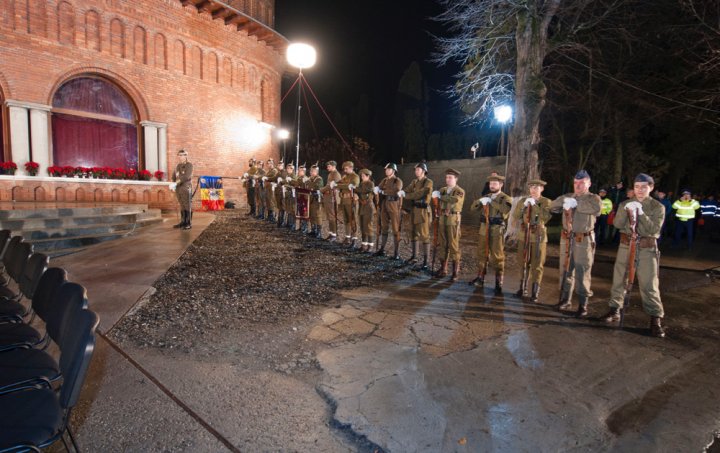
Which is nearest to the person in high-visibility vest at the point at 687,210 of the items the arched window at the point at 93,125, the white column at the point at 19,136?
the arched window at the point at 93,125

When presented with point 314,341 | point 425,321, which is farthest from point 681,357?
point 314,341

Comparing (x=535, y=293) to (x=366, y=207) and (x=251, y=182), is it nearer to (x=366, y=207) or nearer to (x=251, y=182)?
(x=366, y=207)

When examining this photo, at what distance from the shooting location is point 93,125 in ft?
50.1

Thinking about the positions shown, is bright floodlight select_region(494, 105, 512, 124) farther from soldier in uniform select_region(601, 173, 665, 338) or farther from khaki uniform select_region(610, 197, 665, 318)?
khaki uniform select_region(610, 197, 665, 318)

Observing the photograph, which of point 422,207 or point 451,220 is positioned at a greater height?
point 422,207

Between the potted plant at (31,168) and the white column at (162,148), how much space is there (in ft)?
13.9

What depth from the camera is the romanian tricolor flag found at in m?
16.7

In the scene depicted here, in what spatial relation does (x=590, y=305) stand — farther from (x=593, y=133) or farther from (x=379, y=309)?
(x=593, y=133)

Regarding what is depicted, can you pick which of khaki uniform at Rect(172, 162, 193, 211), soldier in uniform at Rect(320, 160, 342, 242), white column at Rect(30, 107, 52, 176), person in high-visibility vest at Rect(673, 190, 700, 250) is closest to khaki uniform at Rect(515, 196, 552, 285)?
soldier in uniform at Rect(320, 160, 342, 242)

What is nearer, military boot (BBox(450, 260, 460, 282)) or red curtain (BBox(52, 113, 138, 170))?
military boot (BBox(450, 260, 460, 282))

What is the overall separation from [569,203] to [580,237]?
0.52 meters

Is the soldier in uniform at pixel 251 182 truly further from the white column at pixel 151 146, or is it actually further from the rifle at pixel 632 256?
the rifle at pixel 632 256

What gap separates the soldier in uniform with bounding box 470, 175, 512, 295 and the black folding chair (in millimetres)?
5776

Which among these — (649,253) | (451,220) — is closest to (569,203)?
(649,253)
